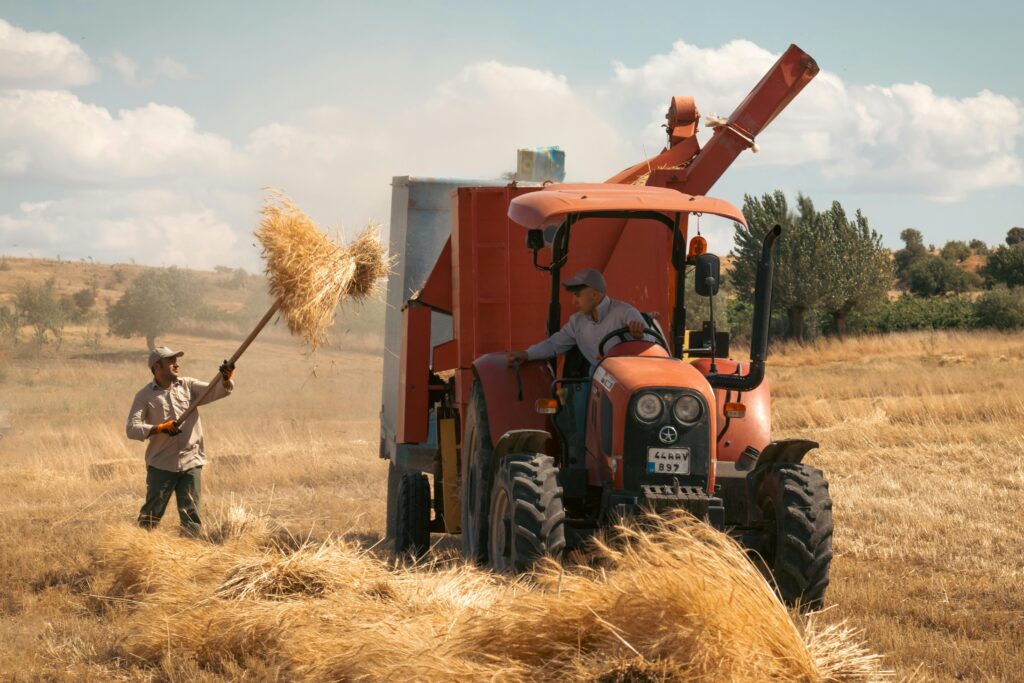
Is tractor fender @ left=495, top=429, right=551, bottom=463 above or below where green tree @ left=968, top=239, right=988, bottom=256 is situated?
below

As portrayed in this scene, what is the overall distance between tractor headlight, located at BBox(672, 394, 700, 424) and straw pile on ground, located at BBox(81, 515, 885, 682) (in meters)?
0.63

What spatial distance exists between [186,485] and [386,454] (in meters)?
2.24

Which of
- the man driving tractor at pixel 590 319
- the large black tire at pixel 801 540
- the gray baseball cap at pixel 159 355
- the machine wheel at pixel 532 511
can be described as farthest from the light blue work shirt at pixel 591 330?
the gray baseball cap at pixel 159 355

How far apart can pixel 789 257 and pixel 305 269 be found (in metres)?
39.0

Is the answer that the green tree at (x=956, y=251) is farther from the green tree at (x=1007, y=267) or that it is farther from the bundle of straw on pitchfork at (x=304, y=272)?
the bundle of straw on pitchfork at (x=304, y=272)

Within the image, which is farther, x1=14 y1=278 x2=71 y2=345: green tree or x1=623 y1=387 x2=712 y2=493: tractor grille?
x1=14 y1=278 x2=71 y2=345: green tree

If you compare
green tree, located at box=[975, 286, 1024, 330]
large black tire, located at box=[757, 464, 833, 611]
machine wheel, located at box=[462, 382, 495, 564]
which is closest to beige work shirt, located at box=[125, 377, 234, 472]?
machine wheel, located at box=[462, 382, 495, 564]

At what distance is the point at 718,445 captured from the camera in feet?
24.4

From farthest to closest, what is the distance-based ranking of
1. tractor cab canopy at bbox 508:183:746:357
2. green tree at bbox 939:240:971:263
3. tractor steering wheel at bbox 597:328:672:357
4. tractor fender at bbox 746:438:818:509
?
green tree at bbox 939:240:971:263 < tractor steering wheel at bbox 597:328:672:357 < tractor cab canopy at bbox 508:183:746:357 < tractor fender at bbox 746:438:818:509

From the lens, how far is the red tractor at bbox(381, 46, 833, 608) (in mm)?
6605

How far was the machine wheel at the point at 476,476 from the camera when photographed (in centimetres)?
756

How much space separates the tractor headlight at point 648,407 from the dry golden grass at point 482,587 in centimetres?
70

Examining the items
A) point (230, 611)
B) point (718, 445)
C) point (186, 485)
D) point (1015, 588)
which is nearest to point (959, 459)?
point (1015, 588)

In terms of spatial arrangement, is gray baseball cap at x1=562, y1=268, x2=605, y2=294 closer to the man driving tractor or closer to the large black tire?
the man driving tractor
